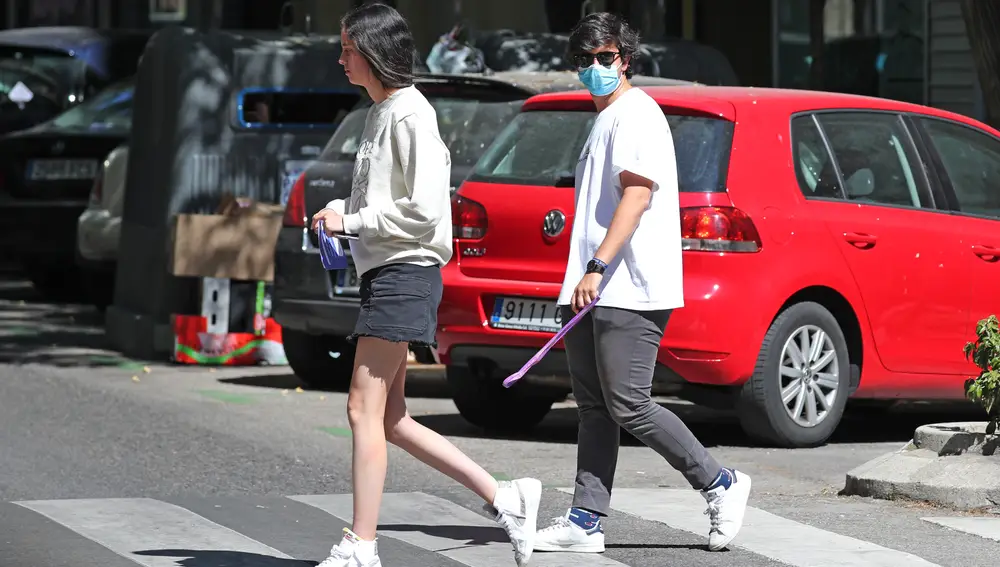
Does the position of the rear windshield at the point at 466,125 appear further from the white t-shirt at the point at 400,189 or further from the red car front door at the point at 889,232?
the white t-shirt at the point at 400,189

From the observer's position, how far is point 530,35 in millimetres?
15273

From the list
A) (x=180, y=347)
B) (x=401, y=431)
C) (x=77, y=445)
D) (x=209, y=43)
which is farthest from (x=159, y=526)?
(x=209, y=43)

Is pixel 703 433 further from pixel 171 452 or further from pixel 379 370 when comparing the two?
pixel 379 370

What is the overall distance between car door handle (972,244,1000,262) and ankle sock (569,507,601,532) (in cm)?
349

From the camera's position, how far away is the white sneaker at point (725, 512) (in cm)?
650

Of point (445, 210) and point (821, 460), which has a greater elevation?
point (445, 210)

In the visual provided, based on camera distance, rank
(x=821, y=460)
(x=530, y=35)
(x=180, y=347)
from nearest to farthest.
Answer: (x=821, y=460) → (x=180, y=347) → (x=530, y=35)

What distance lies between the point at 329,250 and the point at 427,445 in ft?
2.30

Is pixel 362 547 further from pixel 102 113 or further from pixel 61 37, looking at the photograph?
pixel 61 37

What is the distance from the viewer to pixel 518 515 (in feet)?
20.5

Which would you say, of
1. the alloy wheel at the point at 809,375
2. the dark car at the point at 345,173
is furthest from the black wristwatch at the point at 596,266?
A: the dark car at the point at 345,173

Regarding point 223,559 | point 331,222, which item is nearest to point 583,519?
point 223,559

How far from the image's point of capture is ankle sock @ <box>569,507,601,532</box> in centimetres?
654

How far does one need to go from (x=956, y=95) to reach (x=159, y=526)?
12644 millimetres
